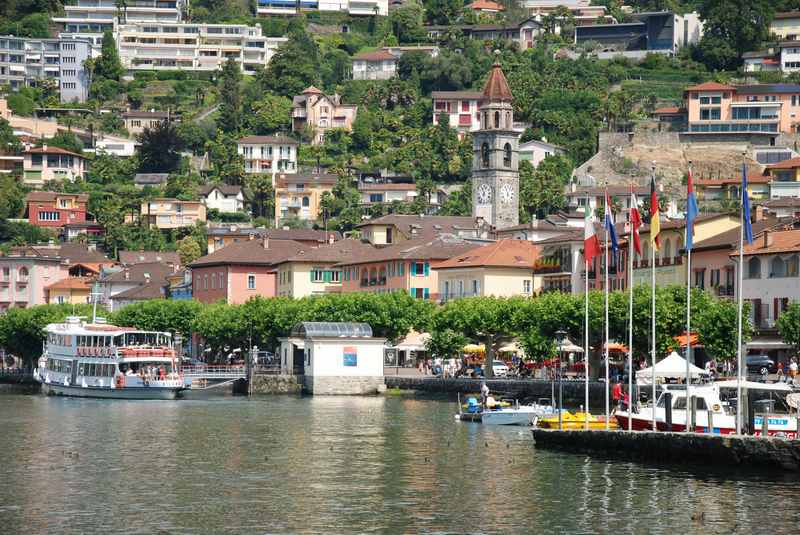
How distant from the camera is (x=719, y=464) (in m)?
60.0

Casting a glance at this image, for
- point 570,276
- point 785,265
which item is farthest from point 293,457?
point 570,276

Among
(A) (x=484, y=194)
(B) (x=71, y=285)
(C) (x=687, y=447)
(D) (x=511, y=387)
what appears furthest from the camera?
(B) (x=71, y=285)

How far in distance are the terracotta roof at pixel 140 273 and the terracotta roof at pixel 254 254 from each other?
69.7 ft

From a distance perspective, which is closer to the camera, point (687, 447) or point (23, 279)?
point (687, 447)

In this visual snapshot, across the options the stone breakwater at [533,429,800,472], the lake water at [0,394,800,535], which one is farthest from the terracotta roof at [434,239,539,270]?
the stone breakwater at [533,429,800,472]

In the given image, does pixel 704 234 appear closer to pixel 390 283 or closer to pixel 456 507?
pixel 390 283

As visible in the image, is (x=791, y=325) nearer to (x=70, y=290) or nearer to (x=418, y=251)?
(x=418, y=251)

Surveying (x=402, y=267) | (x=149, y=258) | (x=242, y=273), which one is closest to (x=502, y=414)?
(x=402, y=267)

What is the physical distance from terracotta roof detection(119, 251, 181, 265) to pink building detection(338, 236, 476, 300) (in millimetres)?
50317

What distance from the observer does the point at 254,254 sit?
15888cm

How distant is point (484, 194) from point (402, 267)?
38500 mm

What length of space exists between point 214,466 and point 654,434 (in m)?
15.1

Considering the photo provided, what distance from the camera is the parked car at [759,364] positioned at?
95.4 metres

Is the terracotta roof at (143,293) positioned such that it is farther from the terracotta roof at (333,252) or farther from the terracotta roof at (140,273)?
the terracotta roof at (333,252)
